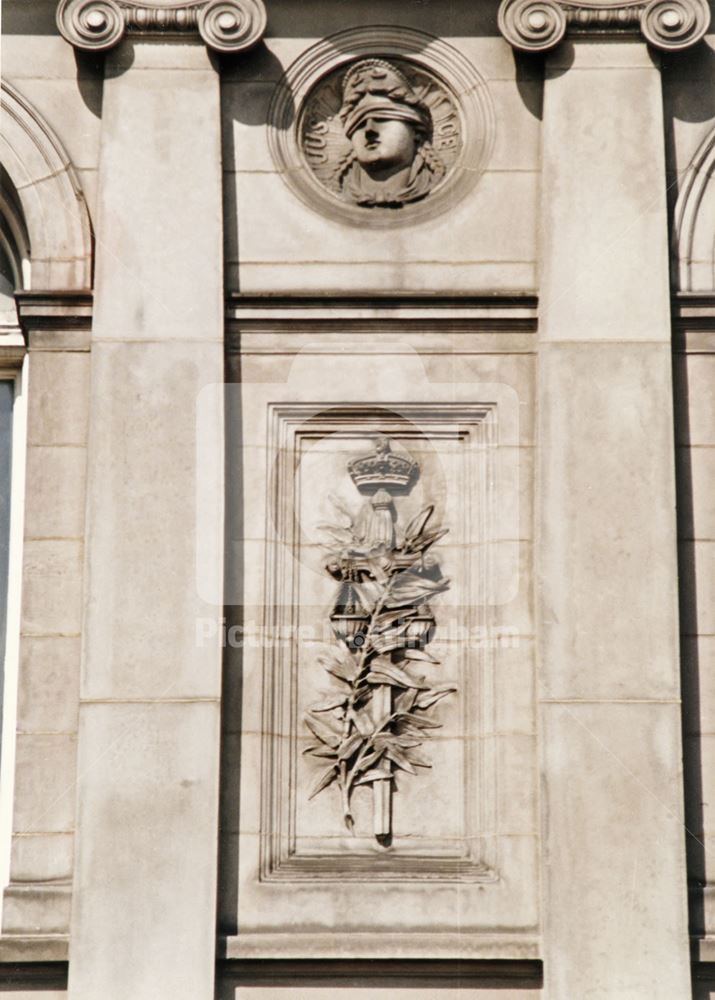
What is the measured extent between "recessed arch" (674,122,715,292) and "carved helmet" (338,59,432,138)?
2.12 metres

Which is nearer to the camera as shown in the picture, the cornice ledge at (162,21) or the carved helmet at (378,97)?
the cornice ledge at (162,21)

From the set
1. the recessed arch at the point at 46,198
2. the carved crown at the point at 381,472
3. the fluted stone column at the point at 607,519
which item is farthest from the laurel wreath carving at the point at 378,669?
the recessed arch at the point at 46,198

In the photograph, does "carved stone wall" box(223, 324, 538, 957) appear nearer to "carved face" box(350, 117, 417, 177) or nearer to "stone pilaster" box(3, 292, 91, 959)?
"stone pilaster" box(3, 292, 91, 959)

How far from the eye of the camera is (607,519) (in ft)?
43.3

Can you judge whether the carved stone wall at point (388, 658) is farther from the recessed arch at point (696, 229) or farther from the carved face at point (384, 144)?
the recessed arch at point (696, 229)

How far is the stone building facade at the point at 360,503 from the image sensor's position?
42.0 ft

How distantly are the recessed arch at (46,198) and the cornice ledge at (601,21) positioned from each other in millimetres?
3568

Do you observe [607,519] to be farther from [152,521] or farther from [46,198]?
[46,198]

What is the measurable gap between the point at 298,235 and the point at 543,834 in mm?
4894

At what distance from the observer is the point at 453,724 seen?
13.3m

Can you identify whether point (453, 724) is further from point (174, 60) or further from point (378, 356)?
point (174, 60)

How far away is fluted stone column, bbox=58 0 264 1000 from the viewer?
12.6 metres

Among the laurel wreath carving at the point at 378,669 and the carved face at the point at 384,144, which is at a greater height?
the carved face at the point at 384,144

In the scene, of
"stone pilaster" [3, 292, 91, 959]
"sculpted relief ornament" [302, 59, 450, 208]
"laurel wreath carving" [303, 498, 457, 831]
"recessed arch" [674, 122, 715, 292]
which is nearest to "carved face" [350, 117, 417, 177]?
"sculpted relief ornament" [302, 59, 450, 208]
